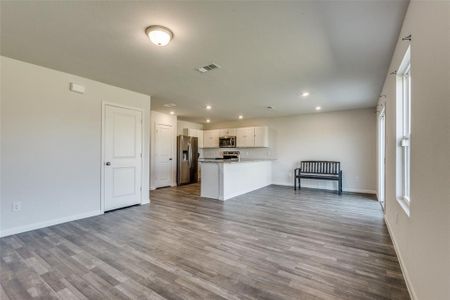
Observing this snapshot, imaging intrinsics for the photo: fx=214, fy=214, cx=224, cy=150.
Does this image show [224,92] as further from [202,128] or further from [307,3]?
[202,128]

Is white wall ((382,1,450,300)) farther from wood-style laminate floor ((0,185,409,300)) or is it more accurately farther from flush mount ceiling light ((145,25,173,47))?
flush mount ceiling light ((145,25,173,47))

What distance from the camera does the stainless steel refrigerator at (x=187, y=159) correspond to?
731 centimetres

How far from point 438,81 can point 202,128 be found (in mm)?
8524

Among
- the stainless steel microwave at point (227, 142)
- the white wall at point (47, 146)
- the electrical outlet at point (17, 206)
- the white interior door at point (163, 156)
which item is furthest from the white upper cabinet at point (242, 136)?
the electrical outlet at point (17, 206)

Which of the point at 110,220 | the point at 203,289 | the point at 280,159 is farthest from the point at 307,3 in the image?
the point at 280,159

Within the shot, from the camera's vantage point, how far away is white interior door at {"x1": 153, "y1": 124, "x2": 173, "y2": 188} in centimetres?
673

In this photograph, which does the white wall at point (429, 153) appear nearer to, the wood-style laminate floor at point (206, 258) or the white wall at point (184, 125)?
the wood-style laminate floor at point (206, 258)

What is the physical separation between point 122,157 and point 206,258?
114 inches

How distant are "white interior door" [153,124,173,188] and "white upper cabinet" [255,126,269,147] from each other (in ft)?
9.60

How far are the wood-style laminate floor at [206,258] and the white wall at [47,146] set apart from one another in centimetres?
31

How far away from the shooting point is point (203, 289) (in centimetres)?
182

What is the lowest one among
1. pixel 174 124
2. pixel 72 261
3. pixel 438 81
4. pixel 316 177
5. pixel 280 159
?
pixel 72 261

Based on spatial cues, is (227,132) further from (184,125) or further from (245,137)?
(184,125)

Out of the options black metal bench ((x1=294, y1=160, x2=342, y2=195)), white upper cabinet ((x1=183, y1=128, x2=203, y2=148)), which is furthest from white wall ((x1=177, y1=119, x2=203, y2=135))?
black metal bench ((x1=294, y1=160, x2=342, y2=195))
